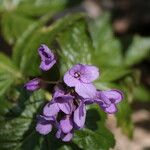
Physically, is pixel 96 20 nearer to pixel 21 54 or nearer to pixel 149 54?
pixel 149 54

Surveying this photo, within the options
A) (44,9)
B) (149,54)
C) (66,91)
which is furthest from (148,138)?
(66,91)

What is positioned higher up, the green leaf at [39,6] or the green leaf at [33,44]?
the green leaf at [33,44]

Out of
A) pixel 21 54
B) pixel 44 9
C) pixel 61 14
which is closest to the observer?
pixel 21 54

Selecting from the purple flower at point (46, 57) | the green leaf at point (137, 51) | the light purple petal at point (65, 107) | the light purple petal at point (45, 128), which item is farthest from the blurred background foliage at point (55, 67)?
the purple flower at point (46, 57)

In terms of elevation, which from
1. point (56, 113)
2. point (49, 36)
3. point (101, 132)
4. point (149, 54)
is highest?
point (56, 113)

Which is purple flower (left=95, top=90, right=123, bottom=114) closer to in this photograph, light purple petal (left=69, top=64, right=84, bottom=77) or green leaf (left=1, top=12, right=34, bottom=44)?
light purple petal (left=69, top=64, right=84, bottom=77)

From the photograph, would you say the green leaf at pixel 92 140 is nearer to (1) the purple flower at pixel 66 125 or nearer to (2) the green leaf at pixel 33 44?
(1) the purple flower at pixel 66 125

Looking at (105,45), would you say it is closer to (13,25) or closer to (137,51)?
(137,51)
